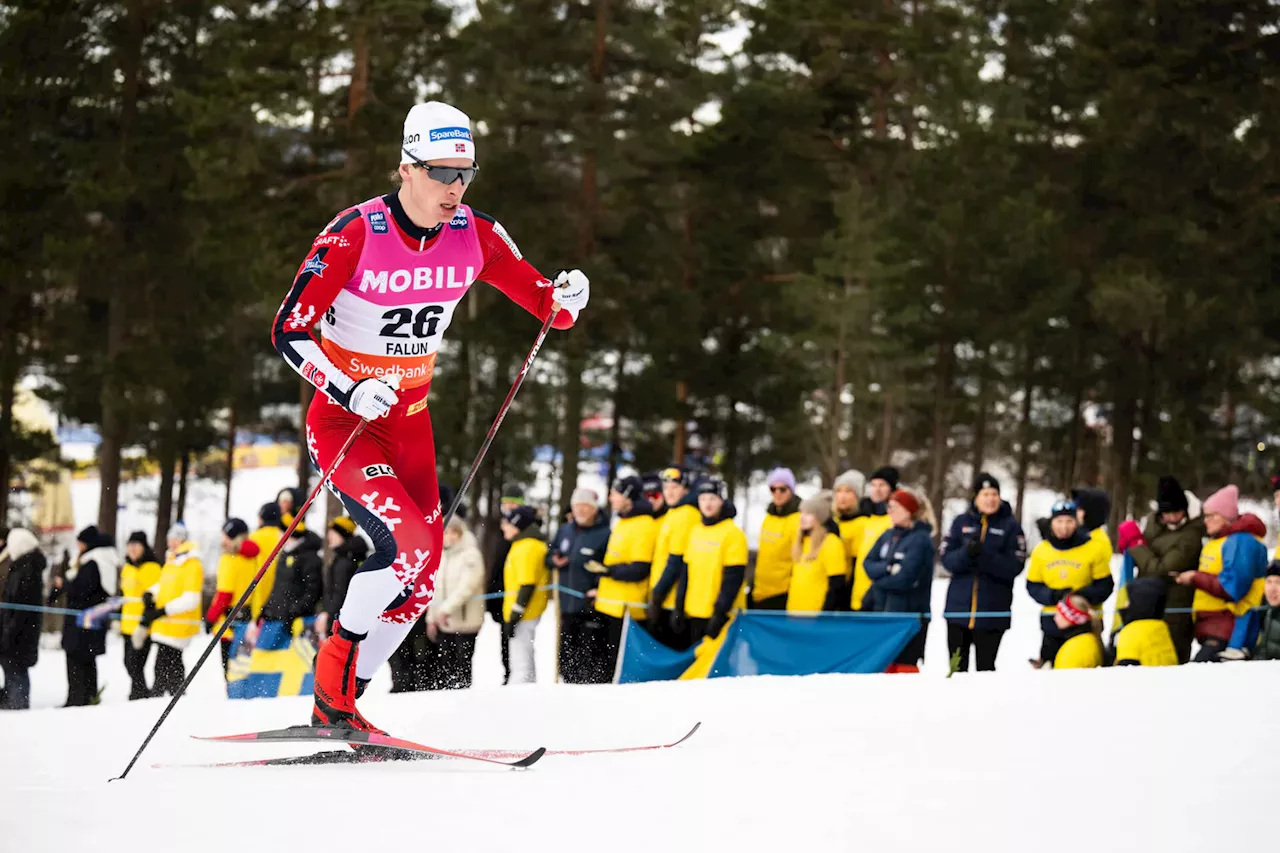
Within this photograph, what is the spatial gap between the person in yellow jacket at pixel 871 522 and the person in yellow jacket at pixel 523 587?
7.07 ft

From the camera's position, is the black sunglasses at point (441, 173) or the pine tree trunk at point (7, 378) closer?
the black sunglasses at point (441, 173)

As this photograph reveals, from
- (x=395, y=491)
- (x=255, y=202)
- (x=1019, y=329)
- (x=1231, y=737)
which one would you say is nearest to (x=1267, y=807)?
(x=1231, y=737)

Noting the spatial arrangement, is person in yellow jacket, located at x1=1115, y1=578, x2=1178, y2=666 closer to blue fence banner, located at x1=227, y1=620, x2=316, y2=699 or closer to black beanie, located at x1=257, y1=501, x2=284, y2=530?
blue fence banner, located at x1=227, y1=620, x2=316, y2=699

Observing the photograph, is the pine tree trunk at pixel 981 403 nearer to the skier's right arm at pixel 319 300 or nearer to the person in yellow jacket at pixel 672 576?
the person in yellow jacket at pixel 672 576

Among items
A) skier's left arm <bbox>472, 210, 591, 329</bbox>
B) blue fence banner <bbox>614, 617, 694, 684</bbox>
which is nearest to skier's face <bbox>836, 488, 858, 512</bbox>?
blue fence banner <bbox>614, 617, 694, 684</bbox>

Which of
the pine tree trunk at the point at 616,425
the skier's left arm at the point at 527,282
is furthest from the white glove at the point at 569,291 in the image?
the pine tree trunk at the point at 616,425

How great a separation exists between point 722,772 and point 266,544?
22.8 ft

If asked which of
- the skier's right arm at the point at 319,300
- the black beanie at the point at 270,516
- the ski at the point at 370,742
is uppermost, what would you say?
the skier's right arm at the point at 319,300

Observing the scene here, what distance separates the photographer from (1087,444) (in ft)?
116

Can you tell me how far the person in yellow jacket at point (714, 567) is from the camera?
9078 mm

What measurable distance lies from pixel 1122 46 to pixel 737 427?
11.9 m

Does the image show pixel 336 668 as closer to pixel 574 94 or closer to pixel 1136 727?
pixel 1136 727

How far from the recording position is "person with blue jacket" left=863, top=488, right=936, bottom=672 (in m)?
8.84

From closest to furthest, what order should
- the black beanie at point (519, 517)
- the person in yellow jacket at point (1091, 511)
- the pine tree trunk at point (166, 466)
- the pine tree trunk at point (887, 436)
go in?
A: the person in yellow jacket at point (1091, 511), the black beanie at point (519, 517), the pine tree trunk at point (166, 466), the pine tree trunk at point (887, 436)
